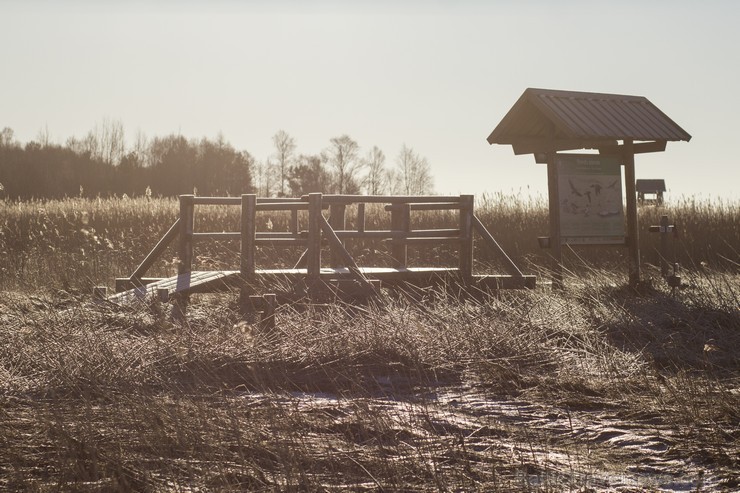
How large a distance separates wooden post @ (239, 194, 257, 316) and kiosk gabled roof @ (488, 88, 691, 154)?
182 inches

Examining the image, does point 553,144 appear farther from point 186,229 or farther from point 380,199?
point 186,229

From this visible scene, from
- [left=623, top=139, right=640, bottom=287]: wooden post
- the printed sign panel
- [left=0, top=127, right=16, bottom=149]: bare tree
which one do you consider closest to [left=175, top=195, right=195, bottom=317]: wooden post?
the printed sign panel

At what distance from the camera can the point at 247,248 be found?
9227 millimetres

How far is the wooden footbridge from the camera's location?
891cm

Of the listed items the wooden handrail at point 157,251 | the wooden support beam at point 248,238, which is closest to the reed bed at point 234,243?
the wooden handrail at point 157,251

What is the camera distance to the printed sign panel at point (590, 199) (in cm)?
1184

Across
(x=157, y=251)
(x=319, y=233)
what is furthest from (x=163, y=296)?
(x=157, y=251)

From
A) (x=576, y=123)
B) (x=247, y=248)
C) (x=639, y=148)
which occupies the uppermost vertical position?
(x=576, y=123)

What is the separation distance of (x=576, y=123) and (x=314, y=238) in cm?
443

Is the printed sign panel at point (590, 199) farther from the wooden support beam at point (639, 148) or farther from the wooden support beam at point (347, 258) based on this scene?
the wooden support beam at point (347, 258)

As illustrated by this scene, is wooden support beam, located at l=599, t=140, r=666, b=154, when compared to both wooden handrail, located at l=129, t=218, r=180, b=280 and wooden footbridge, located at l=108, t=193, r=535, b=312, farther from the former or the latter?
wooden handrail, located at l=129, t=218, r=180, b=280

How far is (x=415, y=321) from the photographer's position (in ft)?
23.6

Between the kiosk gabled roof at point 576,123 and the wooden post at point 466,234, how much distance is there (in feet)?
6.51

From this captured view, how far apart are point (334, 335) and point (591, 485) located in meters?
3.34
